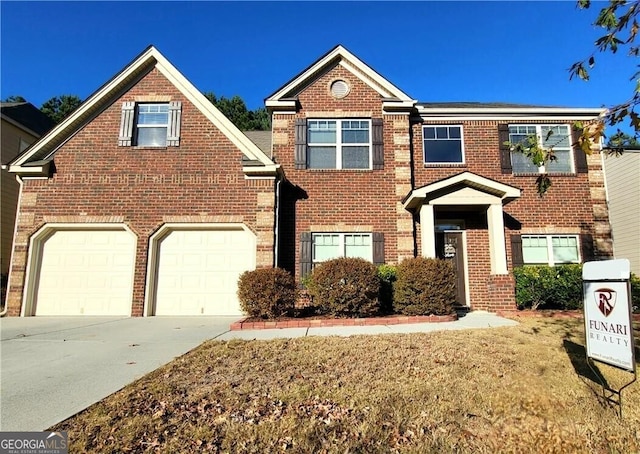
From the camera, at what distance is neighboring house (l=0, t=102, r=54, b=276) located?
14.1 meters

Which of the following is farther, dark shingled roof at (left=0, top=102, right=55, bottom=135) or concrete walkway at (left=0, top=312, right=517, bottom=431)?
dark shingled roof at (left=0, top=102, right=55, bottom=135)

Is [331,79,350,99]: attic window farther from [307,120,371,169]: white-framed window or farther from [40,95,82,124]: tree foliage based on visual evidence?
[40,95,82,124]: tree foliage

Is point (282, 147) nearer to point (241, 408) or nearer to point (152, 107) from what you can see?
point (152, 107)

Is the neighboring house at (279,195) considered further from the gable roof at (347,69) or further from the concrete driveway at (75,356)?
the concrete driveway at (75,356)

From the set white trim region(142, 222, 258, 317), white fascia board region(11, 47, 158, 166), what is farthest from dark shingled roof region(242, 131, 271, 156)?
white fascia board region(11, 47, 158, 166)

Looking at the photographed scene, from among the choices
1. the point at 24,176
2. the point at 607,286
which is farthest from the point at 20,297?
the point at 607,286

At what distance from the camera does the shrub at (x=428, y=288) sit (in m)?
8.57

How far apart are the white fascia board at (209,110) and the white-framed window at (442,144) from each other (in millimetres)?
5336

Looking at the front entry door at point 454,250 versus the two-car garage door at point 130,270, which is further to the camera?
the front entry door at point 454,250

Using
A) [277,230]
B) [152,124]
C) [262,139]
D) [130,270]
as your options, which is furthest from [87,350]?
[262,139]

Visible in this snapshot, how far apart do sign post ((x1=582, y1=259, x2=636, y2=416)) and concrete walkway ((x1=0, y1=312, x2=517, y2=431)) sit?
356cm

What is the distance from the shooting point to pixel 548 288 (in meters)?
9.75

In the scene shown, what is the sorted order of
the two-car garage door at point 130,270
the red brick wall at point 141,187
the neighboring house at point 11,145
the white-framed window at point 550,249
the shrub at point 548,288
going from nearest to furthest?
the shrub at point 548,288 → the two-car garage door at point 130,270 → the red brick wall at point 141,187 → the white-framed window at point 550,249 → the neighboring house at point 11,145

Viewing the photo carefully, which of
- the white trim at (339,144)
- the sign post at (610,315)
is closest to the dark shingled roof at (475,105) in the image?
the white trim at (339,144)
